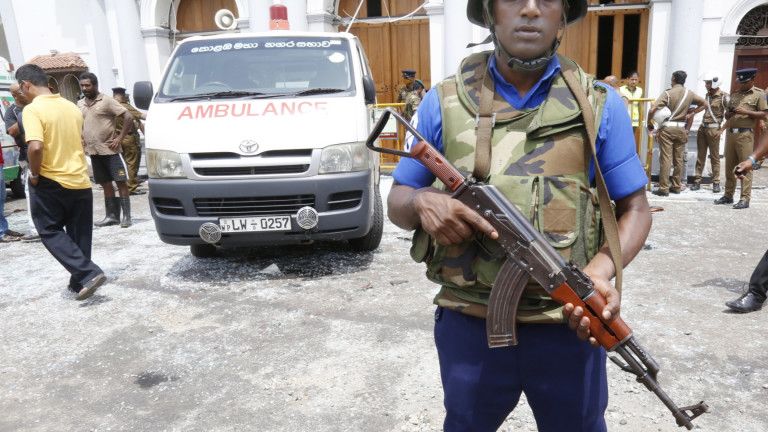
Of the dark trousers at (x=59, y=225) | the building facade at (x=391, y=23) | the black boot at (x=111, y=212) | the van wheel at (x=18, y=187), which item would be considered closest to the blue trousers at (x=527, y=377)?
the dark trousers at (x=59, y=225)

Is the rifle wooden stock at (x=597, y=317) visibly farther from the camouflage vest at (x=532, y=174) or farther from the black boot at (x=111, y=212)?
the black boot at (x=111, y=212)

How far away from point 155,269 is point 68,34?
1236cm

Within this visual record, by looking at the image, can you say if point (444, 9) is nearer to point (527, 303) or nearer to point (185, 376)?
point (185, 376)

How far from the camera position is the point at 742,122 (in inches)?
290

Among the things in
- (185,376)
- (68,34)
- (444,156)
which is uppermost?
(68,34)

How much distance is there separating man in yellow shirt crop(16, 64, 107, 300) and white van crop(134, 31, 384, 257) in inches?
23.3

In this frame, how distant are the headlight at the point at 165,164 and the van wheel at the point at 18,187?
6.82m

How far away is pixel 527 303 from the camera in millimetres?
1448

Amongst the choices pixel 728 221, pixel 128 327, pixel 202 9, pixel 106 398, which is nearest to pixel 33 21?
pixel 202 9

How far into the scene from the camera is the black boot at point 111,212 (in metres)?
7.00

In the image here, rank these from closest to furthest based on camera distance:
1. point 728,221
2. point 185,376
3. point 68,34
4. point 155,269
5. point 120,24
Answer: point 185,376 < point 155,269 < point 728,221 < point 120,24 < point 68,34

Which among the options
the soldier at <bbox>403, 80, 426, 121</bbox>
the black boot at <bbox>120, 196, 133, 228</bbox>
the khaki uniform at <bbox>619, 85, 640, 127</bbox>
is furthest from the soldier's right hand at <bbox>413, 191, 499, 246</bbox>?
the soldier at <bbox>403, 80, 426, 121</bbox>

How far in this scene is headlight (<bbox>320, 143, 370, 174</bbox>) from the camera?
4.33 m

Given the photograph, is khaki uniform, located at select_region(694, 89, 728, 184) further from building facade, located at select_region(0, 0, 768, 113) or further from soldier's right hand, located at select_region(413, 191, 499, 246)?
soldier's right hand, located at select_region(413, 191, 499, 246)
